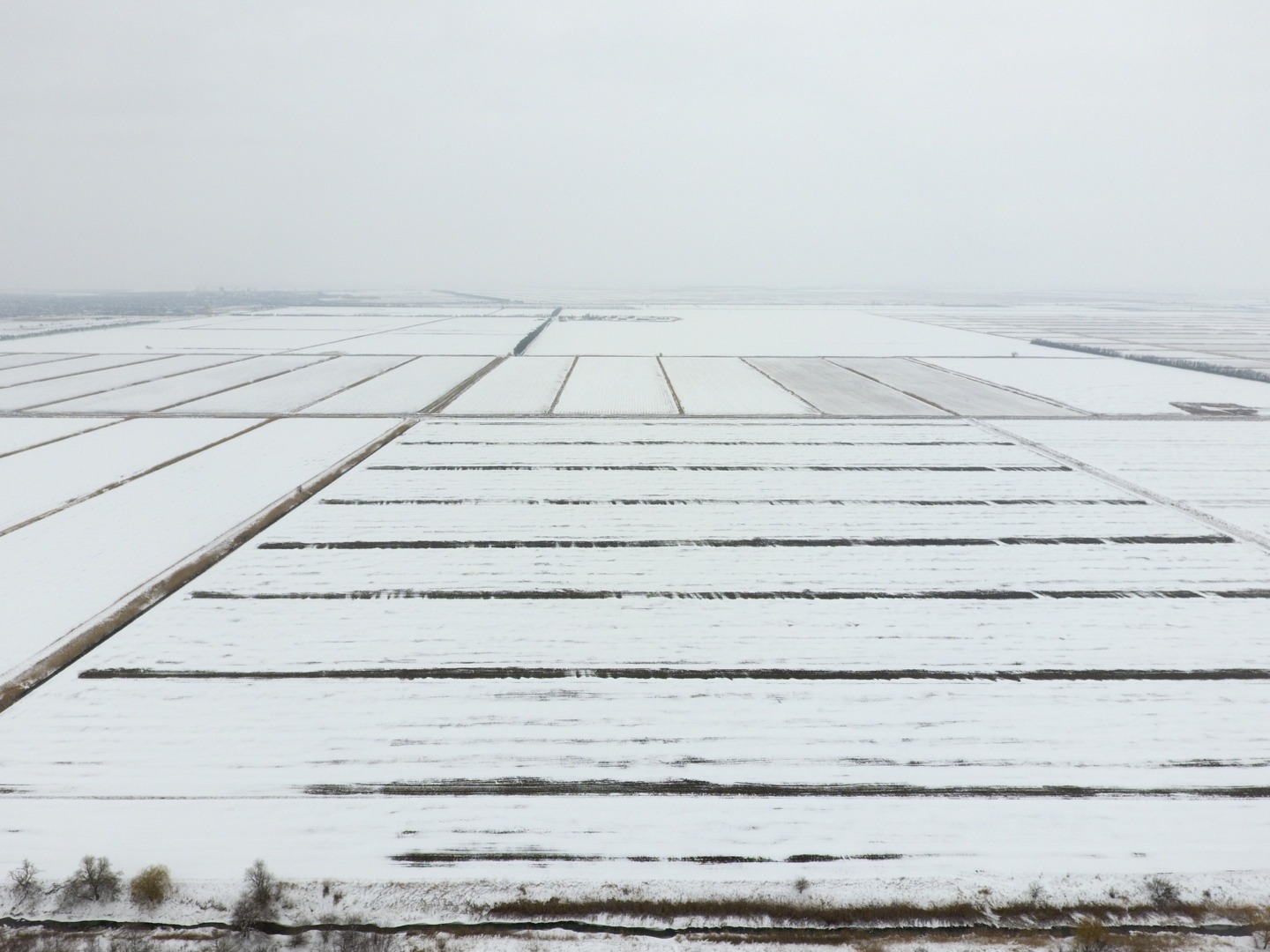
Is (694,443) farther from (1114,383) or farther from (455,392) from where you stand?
(1114,383)

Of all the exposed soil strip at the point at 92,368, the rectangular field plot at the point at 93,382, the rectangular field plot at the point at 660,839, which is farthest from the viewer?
the exposed soil strip at the point at 92,368

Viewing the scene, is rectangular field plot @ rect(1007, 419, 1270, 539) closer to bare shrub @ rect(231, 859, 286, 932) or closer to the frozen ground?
the frozen ground

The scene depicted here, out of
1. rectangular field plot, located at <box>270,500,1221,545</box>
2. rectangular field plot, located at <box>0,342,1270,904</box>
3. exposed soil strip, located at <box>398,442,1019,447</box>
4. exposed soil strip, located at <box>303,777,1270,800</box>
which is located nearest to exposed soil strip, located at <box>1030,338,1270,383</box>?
rectangular field plot, located at <box>0,342,1270,904</box>

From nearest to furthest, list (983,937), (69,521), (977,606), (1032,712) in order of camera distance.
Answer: (983,937), (1032,712), (977,606), (69,521)

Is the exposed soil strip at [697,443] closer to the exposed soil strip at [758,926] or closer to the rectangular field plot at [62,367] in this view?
the exposed soil strip at [758,926]

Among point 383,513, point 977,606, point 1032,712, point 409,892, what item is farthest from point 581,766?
point 383,513

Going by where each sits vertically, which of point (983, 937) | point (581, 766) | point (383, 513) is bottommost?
point (983, 937)

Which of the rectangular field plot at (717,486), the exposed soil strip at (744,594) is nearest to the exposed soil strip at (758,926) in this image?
the exposed soil strip at (744,594)

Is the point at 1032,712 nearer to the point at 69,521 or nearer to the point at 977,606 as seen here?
the point at 977,606
